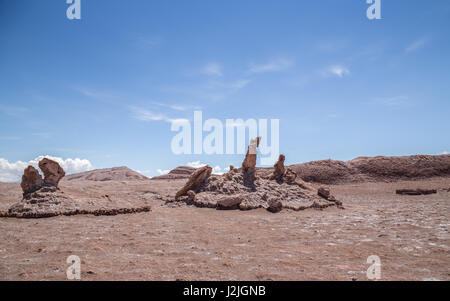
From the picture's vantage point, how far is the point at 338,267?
4.23 m

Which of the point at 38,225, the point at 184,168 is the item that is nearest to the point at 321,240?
the point at 38,225

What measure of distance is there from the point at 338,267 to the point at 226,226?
4198mm

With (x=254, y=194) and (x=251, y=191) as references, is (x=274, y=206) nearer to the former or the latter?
(x=254, y=194)

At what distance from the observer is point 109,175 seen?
151 ft

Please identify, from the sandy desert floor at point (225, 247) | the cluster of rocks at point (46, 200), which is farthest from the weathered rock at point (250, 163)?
the cluster of rocks at point (46, 200)

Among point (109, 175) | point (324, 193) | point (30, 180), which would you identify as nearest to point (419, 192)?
point (324, 193)

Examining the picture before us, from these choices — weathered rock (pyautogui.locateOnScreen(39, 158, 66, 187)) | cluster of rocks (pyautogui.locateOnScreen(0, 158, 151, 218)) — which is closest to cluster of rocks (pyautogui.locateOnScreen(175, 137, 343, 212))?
cluster of rocks (pyautogui.locateOnScreen(0, 158, 151, 218))

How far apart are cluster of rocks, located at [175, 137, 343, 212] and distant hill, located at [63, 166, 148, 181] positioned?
33.0 meters

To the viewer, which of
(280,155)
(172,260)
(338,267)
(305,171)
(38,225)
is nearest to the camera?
(338,267)

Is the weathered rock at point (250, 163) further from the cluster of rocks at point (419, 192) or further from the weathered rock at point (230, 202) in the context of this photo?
the cluster of rocks at point (419, 192)

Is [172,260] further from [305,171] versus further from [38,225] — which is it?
[305,171]

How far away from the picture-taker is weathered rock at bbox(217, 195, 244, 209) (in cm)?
1111

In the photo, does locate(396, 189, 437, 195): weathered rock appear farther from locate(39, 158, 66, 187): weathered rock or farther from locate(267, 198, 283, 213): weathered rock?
locate(39, 158, 66, 187): weathered rock
